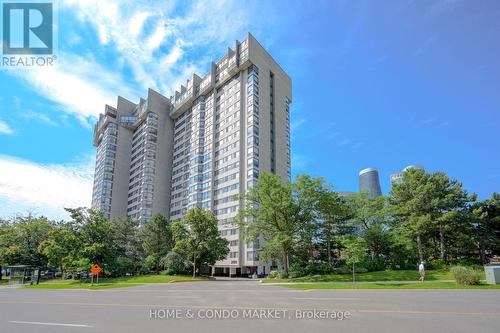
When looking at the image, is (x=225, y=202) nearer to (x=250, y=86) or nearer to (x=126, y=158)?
(x=250, y=86)

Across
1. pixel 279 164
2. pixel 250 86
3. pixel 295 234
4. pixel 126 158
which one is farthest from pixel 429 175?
pixel 126 158

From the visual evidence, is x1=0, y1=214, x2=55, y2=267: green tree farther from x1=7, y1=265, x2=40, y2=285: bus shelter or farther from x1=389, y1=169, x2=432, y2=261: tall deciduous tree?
x1=389, y1=169, x2=432, y2=261: tall deciduous tree

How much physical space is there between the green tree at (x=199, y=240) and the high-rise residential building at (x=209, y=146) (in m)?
18.2

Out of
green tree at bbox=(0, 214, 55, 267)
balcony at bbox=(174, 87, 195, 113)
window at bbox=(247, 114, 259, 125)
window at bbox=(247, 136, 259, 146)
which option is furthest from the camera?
balcony at bbox=(174, 87, 195, 113)

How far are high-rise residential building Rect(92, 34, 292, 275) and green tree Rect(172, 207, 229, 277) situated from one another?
59.7ft

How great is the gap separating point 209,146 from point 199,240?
135 ft

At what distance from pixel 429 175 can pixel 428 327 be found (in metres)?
37.8

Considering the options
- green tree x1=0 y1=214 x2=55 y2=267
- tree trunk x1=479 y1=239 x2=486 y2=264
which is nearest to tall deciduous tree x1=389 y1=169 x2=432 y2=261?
tree trunk x1=479 y1=239 x2=486 y2=264

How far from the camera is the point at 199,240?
49.8 m

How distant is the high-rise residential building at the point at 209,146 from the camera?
251 feet

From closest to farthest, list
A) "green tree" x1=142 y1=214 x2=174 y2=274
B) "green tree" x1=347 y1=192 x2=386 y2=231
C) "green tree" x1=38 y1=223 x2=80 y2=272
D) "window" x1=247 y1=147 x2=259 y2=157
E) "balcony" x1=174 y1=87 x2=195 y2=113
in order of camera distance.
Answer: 1. "green tree" x1=347 y1=192 x2=386 y2=231
2. "green tree" x1=38 y1=223 x2=80 y2=272
3. "green tree" x1=142 y1=214 x2=174 y2=274
4. "window" x1=247 y1=147 x2=259 y2=157
5. "balcony" x1=174 y1=87 x2=195 y2=113

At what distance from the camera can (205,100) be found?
307 feet

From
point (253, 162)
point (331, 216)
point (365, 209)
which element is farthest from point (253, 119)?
point (331, 216)

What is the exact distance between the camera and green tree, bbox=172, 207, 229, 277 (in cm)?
4856
